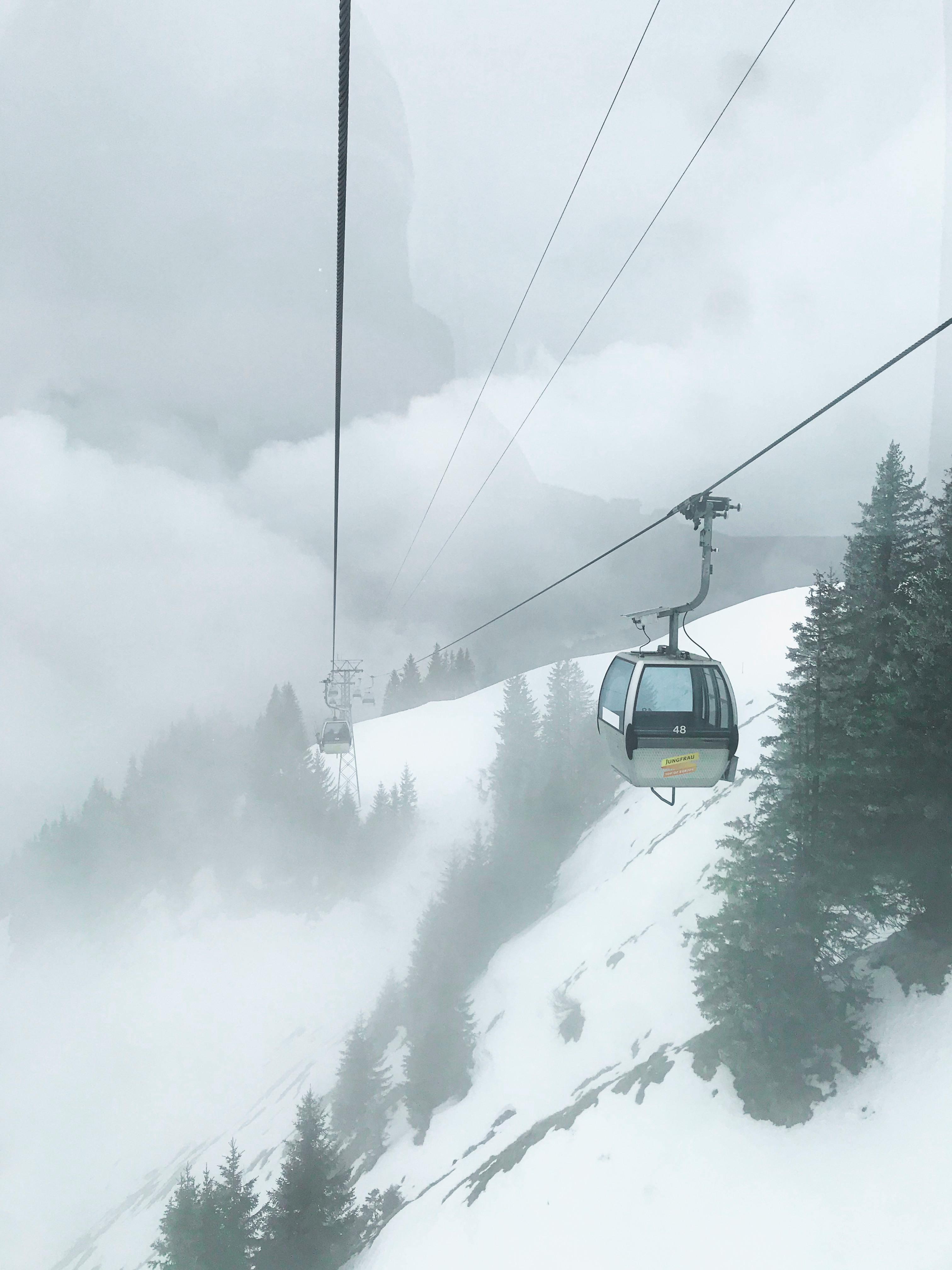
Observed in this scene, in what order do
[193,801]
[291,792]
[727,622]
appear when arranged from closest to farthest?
[291,792], [193,801], [727,622]

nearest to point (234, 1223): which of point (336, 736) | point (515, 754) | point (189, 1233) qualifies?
point (189, 1233)

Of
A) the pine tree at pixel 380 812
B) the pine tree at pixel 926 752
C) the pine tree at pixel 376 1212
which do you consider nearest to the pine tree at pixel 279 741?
the pine tree at pixel 380 812

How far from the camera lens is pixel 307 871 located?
234 ft

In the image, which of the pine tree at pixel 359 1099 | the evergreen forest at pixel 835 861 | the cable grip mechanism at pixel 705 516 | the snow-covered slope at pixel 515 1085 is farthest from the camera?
the pine tree at pixel 359 1099

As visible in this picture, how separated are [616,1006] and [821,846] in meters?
18.2

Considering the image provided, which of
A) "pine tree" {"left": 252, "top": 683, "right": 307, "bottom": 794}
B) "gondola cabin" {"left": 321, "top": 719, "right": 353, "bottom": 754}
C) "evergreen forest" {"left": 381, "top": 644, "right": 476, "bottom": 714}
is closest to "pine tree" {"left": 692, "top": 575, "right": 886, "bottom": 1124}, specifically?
"gondola cabin" {"left": 321, "top": 719, "right": 353, "bottom": 754}

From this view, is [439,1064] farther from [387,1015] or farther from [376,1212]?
[387,1015]

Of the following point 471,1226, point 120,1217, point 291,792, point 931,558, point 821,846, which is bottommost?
point 120,1217

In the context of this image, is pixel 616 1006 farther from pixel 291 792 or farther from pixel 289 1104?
pixel 291 792

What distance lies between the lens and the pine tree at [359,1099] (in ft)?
127

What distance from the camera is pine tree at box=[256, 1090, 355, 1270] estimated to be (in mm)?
25969

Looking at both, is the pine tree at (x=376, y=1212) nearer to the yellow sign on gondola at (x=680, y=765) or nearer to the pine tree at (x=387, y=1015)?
the pine tree at (x=387, y=1015)

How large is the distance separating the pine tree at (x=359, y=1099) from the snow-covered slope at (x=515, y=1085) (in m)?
2.04

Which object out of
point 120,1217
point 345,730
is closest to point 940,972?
point 345,730
